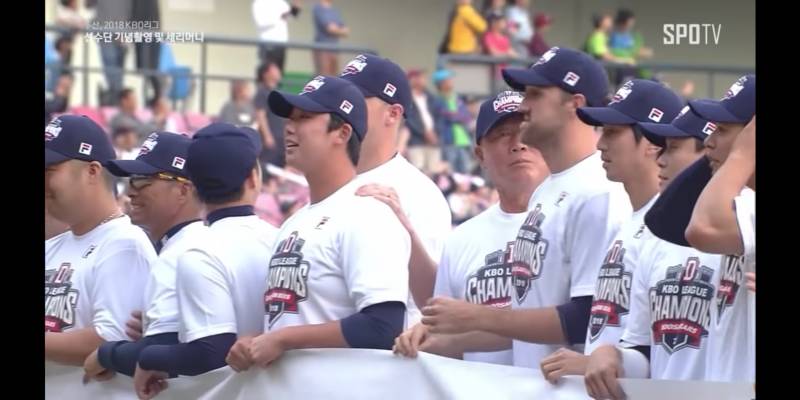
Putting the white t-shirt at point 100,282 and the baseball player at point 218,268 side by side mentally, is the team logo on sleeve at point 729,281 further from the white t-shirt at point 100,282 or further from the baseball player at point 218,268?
the white t-shirt at point 100,282

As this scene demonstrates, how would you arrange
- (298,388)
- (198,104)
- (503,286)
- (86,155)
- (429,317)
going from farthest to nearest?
1. (198,104)
2. (86,155)
3. (503,286)
4. (298,388)
5. (429,317)

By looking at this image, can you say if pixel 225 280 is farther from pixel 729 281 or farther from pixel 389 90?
pixel 729 281

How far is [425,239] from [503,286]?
1.39ft

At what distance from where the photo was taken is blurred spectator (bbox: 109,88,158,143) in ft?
38.7

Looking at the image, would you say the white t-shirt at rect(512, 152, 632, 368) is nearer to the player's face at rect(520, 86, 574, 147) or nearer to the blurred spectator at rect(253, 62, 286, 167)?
the player's face at rect(520, 86, 574, 147)

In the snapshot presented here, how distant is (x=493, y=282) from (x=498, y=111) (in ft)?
1.78

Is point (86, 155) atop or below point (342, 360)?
atop

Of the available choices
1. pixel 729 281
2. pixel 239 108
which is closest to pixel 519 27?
pixel 239 108

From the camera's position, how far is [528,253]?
4152 millimetres

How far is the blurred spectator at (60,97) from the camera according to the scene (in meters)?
12.2

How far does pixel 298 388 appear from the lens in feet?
13.5

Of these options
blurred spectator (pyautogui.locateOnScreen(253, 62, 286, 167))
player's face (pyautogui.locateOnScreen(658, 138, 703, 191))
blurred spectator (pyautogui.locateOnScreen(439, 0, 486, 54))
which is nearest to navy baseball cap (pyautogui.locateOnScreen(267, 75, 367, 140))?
player's face (pyautogui.locateOnScreen(658, 138, 703, 191))
